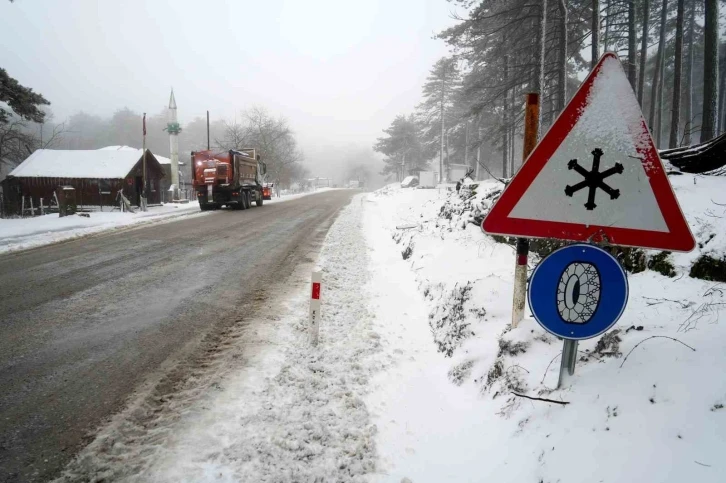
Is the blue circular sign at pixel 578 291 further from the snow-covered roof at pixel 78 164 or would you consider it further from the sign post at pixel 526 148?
the snow-covered roof at pixel 78 164

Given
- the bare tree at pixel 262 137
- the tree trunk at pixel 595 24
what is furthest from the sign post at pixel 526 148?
the bare tree at pixel 262 137

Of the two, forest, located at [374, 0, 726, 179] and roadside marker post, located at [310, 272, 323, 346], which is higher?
forest, located at [374, 0, 726, 179]

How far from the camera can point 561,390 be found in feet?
7.52

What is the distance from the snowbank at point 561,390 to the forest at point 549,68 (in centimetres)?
262

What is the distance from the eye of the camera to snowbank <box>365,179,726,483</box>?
172 centimetres

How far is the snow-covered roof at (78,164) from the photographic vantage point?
91.8 ft

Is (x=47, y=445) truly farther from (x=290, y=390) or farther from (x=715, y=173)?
(x=715, y=173)

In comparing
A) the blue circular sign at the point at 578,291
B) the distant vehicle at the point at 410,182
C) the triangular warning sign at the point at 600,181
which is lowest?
the blue circular sign at the point at 578,291

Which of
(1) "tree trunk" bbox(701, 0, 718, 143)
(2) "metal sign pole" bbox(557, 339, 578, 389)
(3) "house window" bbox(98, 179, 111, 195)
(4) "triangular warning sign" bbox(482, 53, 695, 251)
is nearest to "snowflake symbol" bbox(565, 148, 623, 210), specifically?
(4) "triangular warning sign" bbox(482, 53, 695, 251)

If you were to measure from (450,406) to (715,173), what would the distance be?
5.24 m

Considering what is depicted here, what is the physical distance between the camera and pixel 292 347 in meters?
4.23

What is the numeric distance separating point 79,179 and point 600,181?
35372 mm

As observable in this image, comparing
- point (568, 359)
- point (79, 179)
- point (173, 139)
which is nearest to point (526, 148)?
point (568, 359)

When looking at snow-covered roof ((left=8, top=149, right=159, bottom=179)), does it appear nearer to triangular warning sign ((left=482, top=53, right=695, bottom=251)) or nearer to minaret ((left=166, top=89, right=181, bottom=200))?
minaret ((left=166, top=89, right=181, bottom=200))
